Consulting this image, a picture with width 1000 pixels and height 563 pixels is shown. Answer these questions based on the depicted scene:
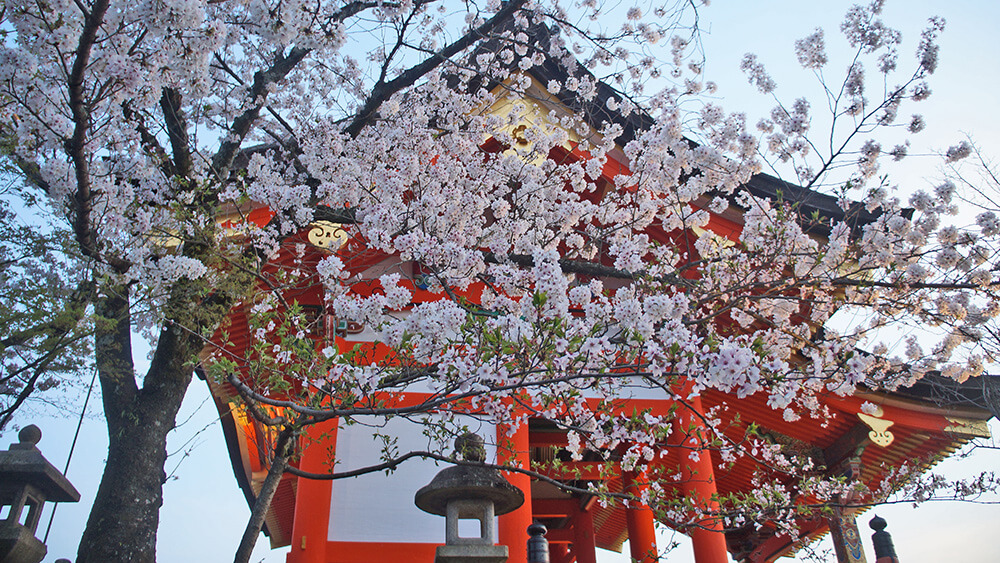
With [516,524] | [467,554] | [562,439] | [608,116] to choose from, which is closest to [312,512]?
[516,524]

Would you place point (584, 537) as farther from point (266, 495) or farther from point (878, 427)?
point (266, 495)

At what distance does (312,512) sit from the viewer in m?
5.60

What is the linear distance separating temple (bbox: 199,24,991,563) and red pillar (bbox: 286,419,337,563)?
1 cm

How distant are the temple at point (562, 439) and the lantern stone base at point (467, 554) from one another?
2.50ft

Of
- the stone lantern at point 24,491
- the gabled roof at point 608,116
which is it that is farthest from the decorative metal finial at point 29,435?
the gabled roof at point 608,116

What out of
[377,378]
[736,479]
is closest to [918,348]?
[736,479]

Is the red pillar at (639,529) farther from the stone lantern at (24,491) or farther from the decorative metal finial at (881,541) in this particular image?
the stone lantern at (24,491)

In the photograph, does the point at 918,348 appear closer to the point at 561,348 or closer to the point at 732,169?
the point at 732,169

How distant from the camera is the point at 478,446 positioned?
4.31m

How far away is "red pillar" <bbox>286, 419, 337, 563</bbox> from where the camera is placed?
5.42m

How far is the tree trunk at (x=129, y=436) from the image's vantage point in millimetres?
3205

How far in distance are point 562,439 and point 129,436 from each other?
541cm

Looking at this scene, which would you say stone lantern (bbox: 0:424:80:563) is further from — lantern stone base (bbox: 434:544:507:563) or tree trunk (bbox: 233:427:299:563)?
lantern stone base (bbox: 434:544:507:563)

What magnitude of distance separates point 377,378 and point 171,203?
1.89 metres
